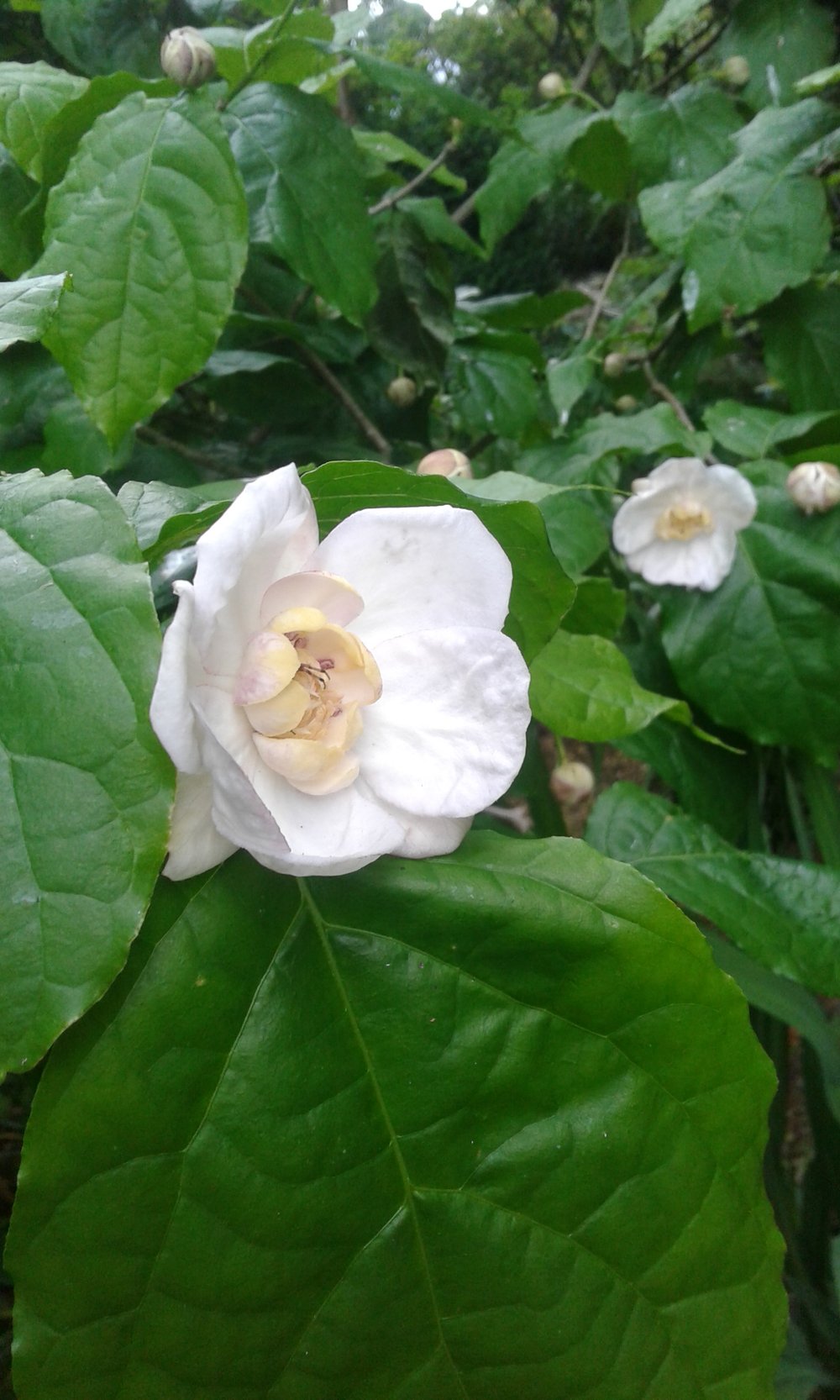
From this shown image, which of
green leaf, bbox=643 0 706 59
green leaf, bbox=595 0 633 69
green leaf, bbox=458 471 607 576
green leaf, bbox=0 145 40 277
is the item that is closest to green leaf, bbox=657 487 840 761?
green leaf, bbox=458 471 607 576

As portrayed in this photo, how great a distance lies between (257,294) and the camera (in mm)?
955

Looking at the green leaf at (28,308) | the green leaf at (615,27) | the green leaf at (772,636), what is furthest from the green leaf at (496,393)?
the green leaf at (28,308)

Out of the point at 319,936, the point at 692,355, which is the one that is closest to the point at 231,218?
the point at 319,936

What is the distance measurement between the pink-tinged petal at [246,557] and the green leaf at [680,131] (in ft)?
3.61

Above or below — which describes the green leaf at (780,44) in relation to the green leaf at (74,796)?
above

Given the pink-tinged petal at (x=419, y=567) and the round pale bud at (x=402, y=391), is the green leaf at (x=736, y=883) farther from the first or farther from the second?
the round pale bud at (x=402, y=391)

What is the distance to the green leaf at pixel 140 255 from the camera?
0.57 meters

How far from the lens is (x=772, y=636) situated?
94cm

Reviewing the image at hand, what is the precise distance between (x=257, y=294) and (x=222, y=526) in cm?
77

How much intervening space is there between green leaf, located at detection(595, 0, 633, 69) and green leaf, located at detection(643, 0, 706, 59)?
28 centimetres

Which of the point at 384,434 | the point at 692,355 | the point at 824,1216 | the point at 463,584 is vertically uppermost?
the point at 463,584

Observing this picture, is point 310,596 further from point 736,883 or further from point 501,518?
point 736,883

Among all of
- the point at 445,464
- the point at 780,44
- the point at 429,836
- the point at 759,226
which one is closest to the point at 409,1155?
the point at 429,836

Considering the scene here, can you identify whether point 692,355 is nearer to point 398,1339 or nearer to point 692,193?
point 692,193
